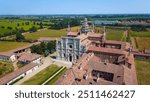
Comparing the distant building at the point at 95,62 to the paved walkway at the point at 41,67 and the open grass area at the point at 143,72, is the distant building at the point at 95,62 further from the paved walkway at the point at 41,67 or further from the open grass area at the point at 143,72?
the paved walkway at the point at 41,67

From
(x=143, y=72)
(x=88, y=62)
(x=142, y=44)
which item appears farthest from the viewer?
(x=142, y=44)

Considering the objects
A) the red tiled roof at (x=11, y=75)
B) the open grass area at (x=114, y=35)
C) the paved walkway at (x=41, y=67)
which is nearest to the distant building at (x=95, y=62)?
the paved walkway at (x=41, y=67)

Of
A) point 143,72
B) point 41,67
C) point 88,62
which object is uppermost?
point 88,62

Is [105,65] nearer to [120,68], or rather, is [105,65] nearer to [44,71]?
[120,68]

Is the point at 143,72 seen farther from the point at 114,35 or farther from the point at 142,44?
the point at 114,35

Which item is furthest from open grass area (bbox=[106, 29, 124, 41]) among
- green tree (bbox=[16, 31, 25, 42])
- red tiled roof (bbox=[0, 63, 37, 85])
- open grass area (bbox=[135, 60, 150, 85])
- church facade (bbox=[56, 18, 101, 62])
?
red tiled roof (bbox=[0, 63, 37, 85])

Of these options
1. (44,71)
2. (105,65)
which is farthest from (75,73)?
(44,71)

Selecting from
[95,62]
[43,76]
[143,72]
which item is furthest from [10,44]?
[143,72]
